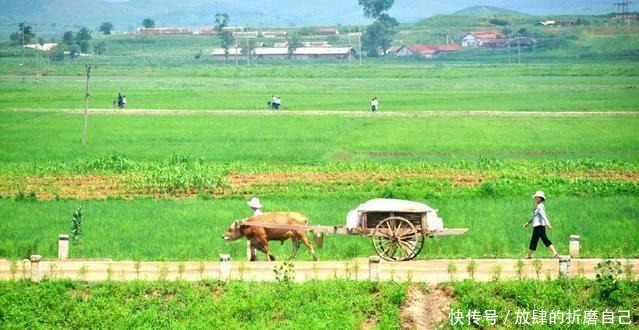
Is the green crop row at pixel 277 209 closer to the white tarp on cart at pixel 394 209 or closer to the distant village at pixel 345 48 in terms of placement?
the white tarp on cart at pixel 394 209

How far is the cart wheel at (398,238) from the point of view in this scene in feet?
64.6

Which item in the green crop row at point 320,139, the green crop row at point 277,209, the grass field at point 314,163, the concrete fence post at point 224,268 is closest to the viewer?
the concrete fence post at point 224,268

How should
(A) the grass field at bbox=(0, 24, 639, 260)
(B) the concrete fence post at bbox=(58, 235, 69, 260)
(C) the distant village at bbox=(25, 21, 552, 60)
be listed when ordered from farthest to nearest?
1. (C) the distant village at bbox=(25, 21, 552, 60)
2. (A) the grass field at bbox=(0, 24, 639, 260)
3. (B) the concrete fence post at bbox=(58, 235, 69, 260)

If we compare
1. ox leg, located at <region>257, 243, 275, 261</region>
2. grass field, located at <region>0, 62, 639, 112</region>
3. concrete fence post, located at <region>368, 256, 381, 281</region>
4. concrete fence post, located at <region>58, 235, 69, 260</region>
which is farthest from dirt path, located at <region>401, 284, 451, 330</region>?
grass field, located at <region>0, 62, 639, 112</region>

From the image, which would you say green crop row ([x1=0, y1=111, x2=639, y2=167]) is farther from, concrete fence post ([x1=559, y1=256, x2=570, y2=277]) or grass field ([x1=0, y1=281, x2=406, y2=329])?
grass field ([x1=0, y1=281, x2=406, y2=329])

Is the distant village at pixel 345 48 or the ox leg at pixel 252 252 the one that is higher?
the distant village at pixel 345 48

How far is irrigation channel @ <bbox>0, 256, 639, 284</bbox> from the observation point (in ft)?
61.3

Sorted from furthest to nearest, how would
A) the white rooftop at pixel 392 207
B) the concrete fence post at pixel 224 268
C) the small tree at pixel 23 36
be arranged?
1. the small tree at pixel 23 36
2. the white rooftop at pixel 392 207
3. the concrete fence post at pixel 224 268

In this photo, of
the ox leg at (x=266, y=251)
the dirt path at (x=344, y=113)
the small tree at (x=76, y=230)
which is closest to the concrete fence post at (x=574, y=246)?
the ox leg at (x=266, y=251)

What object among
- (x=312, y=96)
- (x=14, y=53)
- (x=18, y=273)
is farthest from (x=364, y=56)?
(x=18, y=273)

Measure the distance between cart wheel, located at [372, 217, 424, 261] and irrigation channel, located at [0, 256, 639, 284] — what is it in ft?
0.62

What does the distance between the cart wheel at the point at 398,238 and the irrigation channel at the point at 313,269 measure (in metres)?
0.19

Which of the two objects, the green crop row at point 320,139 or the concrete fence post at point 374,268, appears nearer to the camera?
the concrete fence post at point 374,268

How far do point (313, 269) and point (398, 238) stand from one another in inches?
64.7
